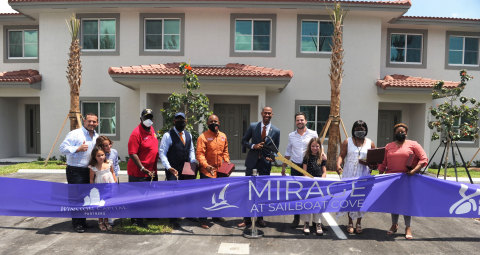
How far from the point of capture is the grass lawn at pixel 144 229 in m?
4.69

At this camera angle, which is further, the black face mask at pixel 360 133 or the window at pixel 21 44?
the window at pixel 21 44

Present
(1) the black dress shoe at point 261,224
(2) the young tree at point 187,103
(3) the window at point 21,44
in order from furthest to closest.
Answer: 1. (3) the window at point 21,44
2. (2) the young tree at point 187,103
3. (1) the black dress shoe at point 261,224

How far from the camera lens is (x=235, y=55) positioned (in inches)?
471

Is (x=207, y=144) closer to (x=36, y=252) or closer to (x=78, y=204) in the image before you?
(x=78, y=204)

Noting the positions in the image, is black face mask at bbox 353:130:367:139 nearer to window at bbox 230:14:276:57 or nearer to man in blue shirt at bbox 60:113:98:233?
man in blue shirt at bbox 60:113:98:233

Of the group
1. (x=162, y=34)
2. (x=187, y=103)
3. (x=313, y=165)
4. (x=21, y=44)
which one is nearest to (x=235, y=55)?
(x=162, y=34)

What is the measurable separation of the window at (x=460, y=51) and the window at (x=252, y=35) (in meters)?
8.13

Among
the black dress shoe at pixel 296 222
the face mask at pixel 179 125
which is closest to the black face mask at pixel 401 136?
the black dress shoe at pixel 296 222

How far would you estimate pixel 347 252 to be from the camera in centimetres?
409

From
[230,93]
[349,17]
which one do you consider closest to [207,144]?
[230,93]

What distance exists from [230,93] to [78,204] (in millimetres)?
7080

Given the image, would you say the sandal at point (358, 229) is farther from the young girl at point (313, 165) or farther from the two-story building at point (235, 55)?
the two-story building at point (235, 55)

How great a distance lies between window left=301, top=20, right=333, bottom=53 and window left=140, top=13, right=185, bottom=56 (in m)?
5.06

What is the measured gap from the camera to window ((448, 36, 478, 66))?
12.8 m
